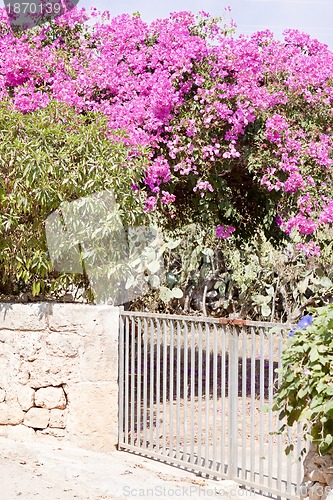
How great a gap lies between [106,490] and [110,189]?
3.29 metres

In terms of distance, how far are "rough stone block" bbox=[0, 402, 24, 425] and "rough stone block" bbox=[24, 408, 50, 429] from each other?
7cm

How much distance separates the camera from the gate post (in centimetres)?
609

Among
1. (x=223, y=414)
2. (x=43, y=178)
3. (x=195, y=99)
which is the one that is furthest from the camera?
(x=195, y=99)

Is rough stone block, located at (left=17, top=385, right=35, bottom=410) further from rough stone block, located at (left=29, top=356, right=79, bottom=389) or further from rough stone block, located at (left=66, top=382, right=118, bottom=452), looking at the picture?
rough stone block, located at (left=66, top=382, right=118, bottom=452)

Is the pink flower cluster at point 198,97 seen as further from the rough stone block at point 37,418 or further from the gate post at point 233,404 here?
the gate post at point 233,404

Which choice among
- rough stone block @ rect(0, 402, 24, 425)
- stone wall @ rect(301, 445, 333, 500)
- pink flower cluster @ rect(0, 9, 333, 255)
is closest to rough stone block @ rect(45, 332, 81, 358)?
rough stone block @ rect(0, 402, 24, 425)

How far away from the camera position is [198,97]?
31.2 ft

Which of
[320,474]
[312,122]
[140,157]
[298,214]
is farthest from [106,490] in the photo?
[312,122]

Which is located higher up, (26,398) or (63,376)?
(63,376)

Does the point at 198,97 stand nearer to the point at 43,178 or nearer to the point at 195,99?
the point at 195,99

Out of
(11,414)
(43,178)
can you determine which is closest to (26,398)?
(11,414)

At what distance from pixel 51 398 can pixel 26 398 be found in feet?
0.89

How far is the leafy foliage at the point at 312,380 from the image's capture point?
4309 mm

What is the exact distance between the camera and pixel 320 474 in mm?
4379
